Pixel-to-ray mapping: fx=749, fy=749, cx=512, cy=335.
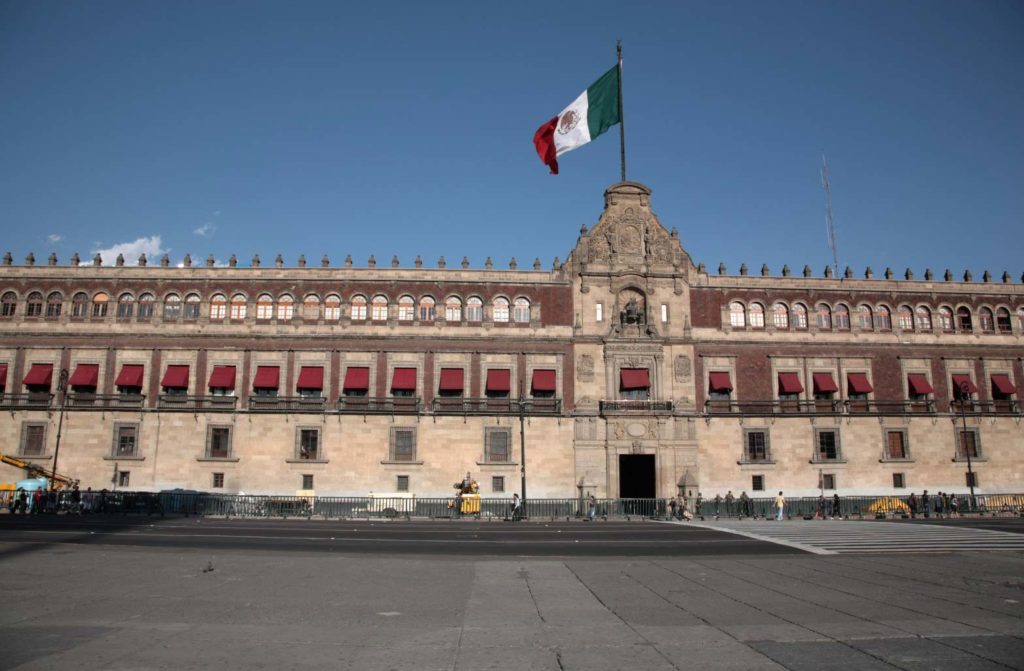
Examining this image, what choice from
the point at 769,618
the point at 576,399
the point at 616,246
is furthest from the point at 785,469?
the point at 769,618

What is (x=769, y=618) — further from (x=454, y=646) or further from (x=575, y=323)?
(x=575, y=323)

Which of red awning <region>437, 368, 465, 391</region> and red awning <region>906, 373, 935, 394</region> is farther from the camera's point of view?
red awning <region>906, 373, 935, 394</region>

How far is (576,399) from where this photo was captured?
51938 mm

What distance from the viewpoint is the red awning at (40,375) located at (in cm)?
5088

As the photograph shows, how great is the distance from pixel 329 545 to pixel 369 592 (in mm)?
Result: 11402

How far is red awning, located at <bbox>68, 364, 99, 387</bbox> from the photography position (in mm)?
50812

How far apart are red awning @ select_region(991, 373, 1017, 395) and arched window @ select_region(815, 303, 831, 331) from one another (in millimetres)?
13010

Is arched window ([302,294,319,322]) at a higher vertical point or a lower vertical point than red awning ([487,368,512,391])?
higher

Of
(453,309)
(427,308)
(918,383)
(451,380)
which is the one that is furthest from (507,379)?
(918,383)

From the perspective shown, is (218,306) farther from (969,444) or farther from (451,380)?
(969,444)

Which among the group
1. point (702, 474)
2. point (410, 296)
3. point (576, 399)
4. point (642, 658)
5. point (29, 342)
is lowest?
point (642, 658)

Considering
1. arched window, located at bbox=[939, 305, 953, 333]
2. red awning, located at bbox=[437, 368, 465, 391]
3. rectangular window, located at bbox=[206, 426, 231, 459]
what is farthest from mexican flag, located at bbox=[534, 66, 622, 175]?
arched window, located at bbox=[939, 305, 953, 333]

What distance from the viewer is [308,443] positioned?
50875mm

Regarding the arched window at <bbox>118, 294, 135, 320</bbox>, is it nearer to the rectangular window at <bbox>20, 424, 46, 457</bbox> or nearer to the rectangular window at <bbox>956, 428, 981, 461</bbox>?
the rectangular window at <bbox>20, 424, 46, 457</bbox>
